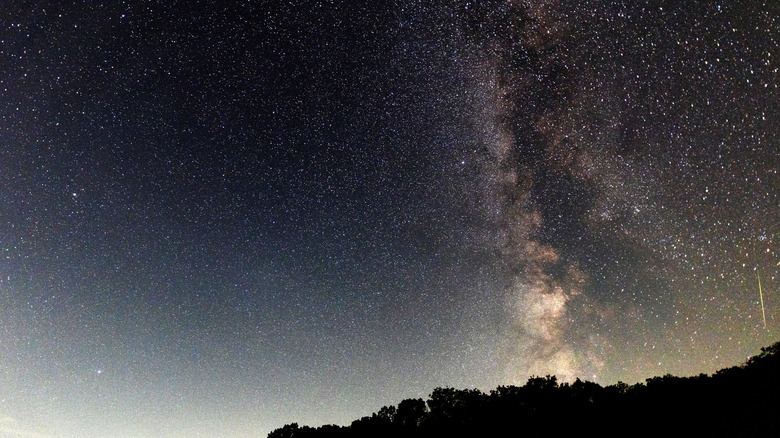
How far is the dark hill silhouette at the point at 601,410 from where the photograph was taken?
20266 mm

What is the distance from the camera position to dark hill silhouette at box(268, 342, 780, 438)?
798 inches

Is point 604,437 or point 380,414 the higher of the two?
point 380,414

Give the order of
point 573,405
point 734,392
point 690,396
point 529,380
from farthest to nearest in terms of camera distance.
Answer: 1. point 529,380
2. point 573,405
3. point 690,396
4. point 734,392

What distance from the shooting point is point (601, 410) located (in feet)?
88.5

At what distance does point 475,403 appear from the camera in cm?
3156

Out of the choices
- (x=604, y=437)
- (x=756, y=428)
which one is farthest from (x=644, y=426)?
(x=756, y=428)

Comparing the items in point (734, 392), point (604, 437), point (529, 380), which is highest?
point (529, 380)

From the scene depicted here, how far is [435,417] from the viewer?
32.1 metres

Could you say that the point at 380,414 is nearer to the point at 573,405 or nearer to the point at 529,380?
the point at 529,380

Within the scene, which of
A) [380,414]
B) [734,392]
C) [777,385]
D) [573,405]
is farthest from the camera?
[380,414]

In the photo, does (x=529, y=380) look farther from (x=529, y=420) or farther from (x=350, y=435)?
(x=350, y=435)

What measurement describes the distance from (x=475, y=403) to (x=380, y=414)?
8.11 metres

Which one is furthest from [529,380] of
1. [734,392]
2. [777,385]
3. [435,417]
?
[777,385]

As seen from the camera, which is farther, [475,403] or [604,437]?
[475,403]
